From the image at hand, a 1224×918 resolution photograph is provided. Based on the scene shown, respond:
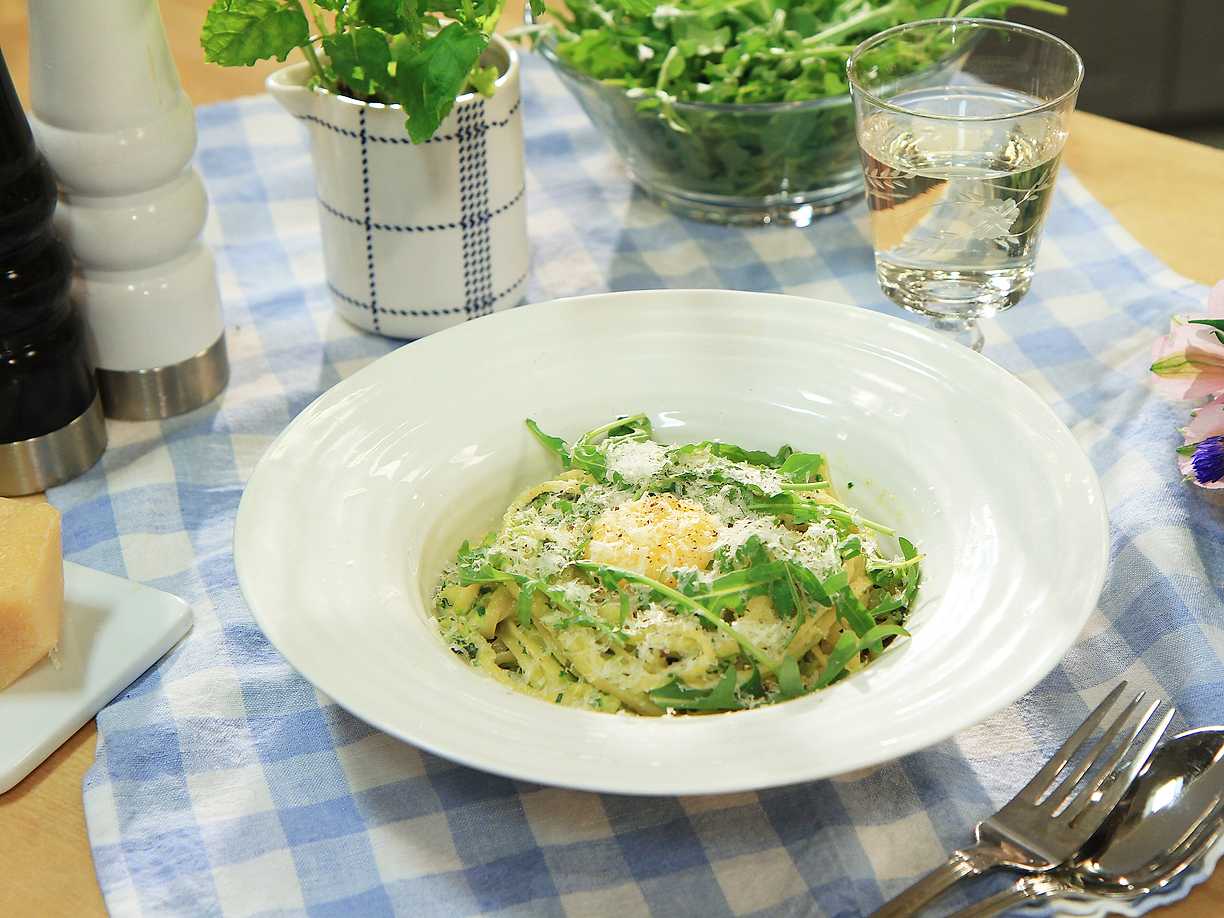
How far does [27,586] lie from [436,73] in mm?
626

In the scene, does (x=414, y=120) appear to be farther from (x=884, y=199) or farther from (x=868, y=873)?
(x=868, y=873)

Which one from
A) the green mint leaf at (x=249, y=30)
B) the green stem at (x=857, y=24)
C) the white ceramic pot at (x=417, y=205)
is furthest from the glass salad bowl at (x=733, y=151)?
the green mint leaf at (x=249, y=30)

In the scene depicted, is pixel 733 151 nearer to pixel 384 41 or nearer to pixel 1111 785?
pixel 384 41

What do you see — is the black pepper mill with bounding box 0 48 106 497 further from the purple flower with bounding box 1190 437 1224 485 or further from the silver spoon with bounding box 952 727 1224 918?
the purple flower with bounding box 1190 437 1224 485

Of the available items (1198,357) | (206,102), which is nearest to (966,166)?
(1198,357)

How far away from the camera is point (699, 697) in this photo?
1.04m

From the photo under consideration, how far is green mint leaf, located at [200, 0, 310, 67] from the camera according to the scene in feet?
4.55

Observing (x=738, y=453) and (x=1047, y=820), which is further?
(x=738, y=453)

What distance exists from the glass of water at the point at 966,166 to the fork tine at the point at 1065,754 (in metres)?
0.51

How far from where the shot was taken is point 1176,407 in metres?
1.47

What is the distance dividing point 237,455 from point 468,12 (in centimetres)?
53

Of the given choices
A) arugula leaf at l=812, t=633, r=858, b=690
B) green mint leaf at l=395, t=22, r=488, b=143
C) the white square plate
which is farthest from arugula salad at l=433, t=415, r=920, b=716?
green mint leaf at l=395, t=22, r=488, b=143

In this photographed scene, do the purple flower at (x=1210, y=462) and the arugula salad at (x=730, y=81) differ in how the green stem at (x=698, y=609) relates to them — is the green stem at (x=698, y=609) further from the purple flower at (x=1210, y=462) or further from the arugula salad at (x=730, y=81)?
the arugula salad at (x=730, y=81)

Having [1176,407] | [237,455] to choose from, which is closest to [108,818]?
[237,455]
